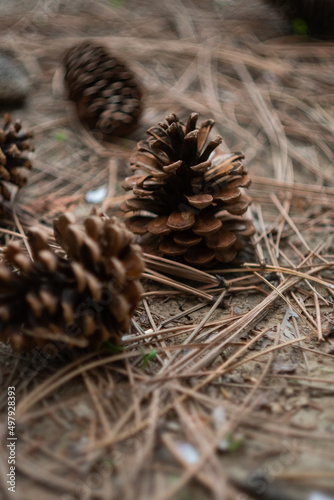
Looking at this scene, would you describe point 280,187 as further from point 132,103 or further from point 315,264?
point 132,103

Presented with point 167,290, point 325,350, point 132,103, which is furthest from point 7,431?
point 132,103

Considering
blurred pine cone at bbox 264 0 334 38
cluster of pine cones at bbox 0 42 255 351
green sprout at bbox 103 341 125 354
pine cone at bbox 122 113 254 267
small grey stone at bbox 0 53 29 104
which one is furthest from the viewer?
blurred pine cone at bbox 264 0 334 38

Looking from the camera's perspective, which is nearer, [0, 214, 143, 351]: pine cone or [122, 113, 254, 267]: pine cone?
[0, 214, 143, 351]: pine cone

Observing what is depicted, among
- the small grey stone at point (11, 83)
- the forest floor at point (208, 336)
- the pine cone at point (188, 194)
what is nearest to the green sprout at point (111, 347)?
the forest floor at point (208, 336)

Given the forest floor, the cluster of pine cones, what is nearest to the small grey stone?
the forest floor

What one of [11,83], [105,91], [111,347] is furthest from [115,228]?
[11,83]

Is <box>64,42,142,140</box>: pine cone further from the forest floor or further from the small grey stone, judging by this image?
the small grey stone
